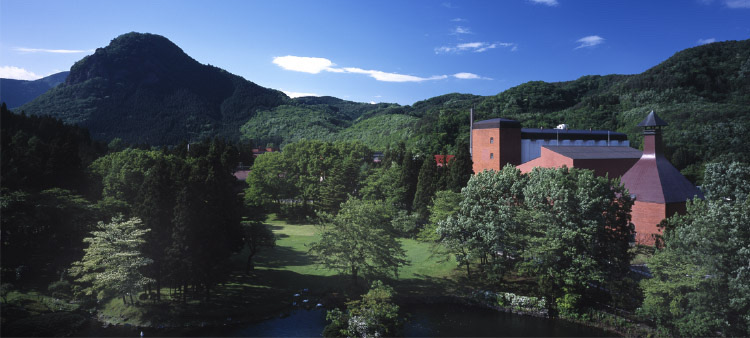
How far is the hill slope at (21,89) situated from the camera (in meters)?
129

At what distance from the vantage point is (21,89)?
141000 millimetres

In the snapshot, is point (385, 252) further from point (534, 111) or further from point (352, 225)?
point (534, 111)

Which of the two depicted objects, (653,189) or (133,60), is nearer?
(653,189)

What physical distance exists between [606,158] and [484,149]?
12569 mm

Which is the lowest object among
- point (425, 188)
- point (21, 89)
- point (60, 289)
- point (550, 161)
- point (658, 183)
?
point (60, 289)

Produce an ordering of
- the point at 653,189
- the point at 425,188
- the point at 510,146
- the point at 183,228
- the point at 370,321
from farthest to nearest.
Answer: the point at 510,146, the point at 425,188, the point at 653,189, the point at 183,228, the point at 370,321

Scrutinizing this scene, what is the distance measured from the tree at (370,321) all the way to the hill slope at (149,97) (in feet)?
374

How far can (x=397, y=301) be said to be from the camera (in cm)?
2897

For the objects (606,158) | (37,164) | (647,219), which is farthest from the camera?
(606,158)

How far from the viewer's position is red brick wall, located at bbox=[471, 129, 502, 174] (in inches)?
1810

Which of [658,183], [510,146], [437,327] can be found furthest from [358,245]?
[510,146]

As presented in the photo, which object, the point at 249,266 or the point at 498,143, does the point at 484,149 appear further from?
the point at 249,266

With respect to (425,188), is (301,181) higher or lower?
lower

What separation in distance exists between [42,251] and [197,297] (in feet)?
43.0
